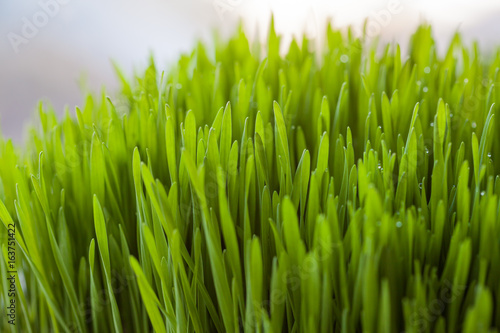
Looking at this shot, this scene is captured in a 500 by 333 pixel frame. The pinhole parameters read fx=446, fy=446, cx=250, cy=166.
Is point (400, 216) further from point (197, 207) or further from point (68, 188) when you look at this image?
point (68, 188)

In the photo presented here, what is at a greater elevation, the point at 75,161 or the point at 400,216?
the point at 75,161

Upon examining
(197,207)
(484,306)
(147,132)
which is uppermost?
(147,132)

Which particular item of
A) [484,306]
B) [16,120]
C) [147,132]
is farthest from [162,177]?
[16,120]

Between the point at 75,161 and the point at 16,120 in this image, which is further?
the point at 16,120

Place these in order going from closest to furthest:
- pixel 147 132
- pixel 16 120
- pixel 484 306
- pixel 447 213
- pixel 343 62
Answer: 1. pixel 484 306
2. pixel 447 213
3. pixel 147 132
4. pixel 343 62
5. pixel 16 120

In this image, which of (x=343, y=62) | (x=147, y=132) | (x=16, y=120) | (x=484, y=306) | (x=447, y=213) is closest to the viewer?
(x=484, y=306)

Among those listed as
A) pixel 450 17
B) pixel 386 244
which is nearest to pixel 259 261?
pixel 386 244
